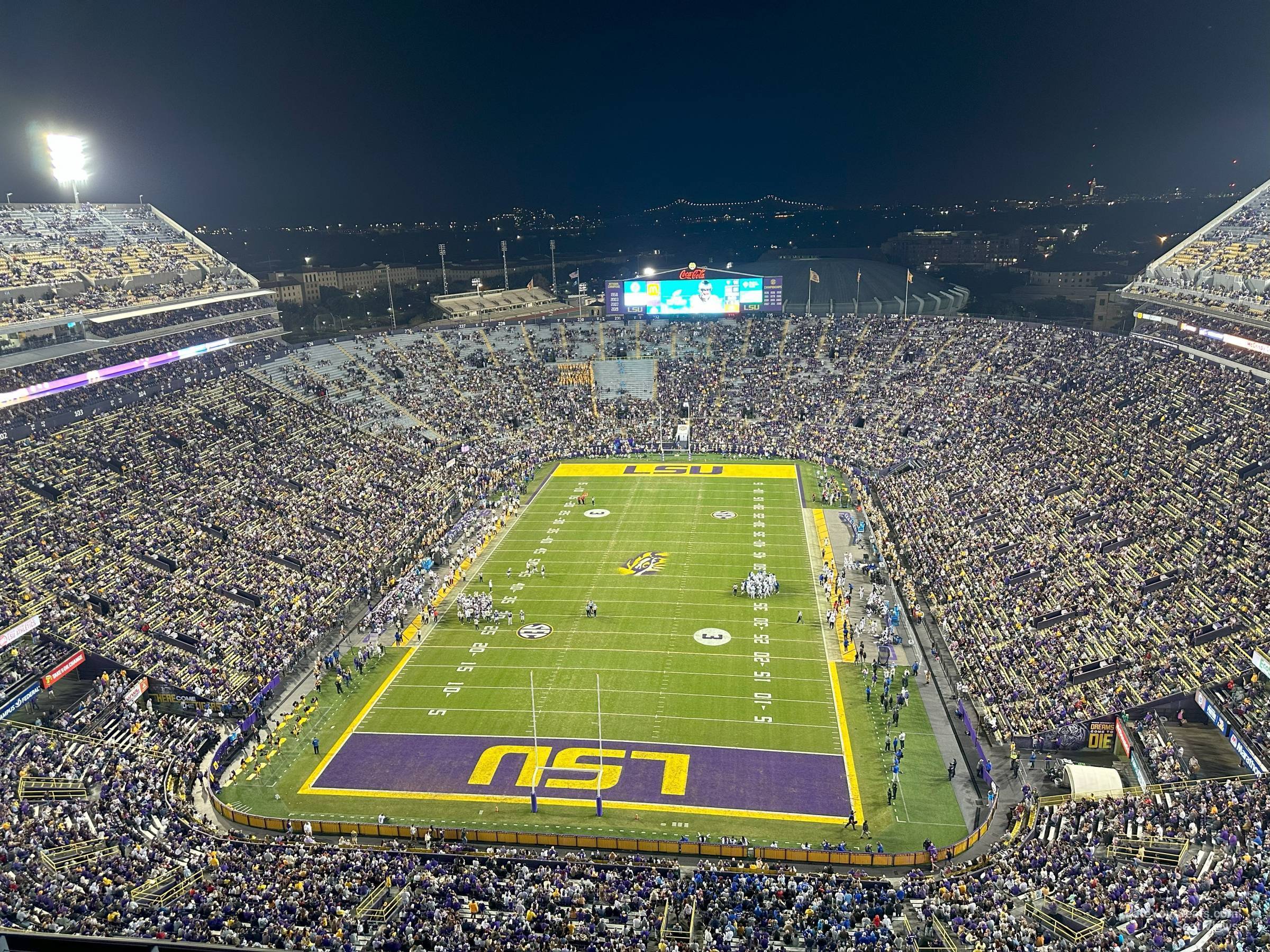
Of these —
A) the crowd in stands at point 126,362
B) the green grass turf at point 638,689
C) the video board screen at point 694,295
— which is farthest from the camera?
the video board screen at point 694,295

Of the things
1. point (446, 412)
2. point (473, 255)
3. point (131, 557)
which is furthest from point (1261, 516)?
point (473, 255)

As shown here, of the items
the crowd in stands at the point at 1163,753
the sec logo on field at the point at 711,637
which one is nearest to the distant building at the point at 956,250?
the sec logo on field at the point at 711,637

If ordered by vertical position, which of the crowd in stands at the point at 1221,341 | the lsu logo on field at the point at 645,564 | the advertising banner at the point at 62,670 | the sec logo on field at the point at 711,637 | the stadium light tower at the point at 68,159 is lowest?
the lsu logo on field at the point at 645,564

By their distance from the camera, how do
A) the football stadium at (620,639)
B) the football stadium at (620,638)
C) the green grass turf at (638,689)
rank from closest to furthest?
the football stadium at (620,638) < the football stadium at (620,639) < the green grass turf at (638,689)

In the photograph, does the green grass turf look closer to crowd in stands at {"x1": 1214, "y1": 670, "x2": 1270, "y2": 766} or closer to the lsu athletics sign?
the lsu athletics sign

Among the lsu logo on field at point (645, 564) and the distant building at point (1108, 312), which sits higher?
the distant building at point (1108, 312)

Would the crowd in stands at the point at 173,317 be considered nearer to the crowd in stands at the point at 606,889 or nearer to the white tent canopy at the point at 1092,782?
the crowd in stands at the point at 606,889

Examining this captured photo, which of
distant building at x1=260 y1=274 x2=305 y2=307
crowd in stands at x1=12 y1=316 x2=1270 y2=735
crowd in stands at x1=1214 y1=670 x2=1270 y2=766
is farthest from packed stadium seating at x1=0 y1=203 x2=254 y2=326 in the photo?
crowd in stands at x1=1214 y1=670 x2=1270 y2=766
